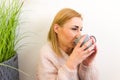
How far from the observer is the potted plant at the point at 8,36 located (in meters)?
1.40

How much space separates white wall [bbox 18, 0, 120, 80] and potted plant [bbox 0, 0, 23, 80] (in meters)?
0.11

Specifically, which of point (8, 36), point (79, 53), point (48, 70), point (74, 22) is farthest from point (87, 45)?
point (8, 36)

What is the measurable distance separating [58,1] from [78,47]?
433 mm

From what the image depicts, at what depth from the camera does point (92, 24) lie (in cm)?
160

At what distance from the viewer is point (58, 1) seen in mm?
1593

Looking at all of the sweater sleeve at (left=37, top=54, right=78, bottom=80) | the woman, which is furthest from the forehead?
the sweater sleeve at (left=37, top=54, right=78, bottom=80)

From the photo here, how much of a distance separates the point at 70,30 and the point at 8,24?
1.28ft

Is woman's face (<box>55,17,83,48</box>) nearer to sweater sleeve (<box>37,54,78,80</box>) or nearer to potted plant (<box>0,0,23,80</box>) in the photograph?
sweater sleeve (<box>37,54,78,80</box>)

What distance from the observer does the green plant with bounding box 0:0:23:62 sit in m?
1.41

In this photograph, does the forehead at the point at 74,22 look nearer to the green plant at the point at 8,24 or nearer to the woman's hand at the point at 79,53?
the woman's hand at the point at 79,53

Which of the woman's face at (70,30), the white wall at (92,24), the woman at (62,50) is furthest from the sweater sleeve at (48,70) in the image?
the white wall at (92,24)

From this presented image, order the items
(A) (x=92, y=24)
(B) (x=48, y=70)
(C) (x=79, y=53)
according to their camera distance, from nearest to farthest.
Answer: (C) (x=79, y=53), (B) (x=48, y=70), (A) (x=92, y=24)

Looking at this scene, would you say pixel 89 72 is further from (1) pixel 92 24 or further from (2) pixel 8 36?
(2) pixel 8 36

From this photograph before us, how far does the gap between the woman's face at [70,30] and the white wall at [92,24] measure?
21cm
